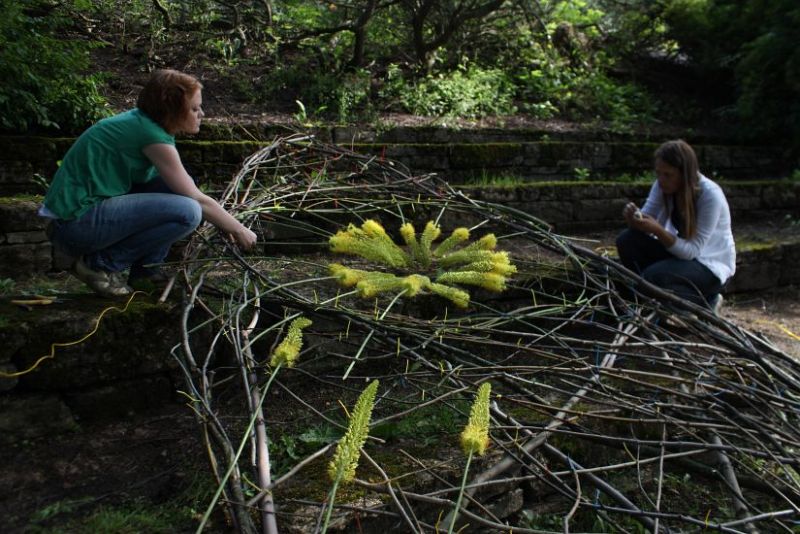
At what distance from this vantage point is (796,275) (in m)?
4.99

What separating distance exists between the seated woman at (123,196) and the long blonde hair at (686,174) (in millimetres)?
2454

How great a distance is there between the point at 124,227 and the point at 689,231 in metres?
3.04

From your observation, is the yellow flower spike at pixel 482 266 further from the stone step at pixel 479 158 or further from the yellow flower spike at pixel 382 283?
the stone step at pixel 479 158

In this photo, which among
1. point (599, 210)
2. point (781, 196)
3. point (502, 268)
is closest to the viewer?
point (502, 268)

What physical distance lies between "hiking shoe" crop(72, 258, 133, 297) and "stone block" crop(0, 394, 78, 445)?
50 cm

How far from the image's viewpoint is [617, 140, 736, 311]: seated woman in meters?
3.64

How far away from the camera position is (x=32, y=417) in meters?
2.38

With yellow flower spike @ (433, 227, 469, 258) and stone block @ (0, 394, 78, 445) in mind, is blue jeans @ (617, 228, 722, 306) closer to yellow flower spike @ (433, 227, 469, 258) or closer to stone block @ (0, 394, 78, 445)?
yellow flower spike @ (433, 227, 469, 258)

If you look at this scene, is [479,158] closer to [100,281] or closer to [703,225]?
[703,225]

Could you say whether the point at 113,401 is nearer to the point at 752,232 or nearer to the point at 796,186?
the point at 752,232

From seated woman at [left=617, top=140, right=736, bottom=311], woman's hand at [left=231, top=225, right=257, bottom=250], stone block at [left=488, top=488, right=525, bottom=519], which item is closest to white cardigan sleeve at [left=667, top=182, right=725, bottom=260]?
seated woman at [left=617, top=140, right=736, bottom=311]

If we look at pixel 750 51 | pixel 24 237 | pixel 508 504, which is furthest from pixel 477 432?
pixel 750 51

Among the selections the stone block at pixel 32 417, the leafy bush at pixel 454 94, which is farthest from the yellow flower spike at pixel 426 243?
the leafy bush at pixel 454 94

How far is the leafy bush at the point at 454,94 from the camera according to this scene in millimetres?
7000
